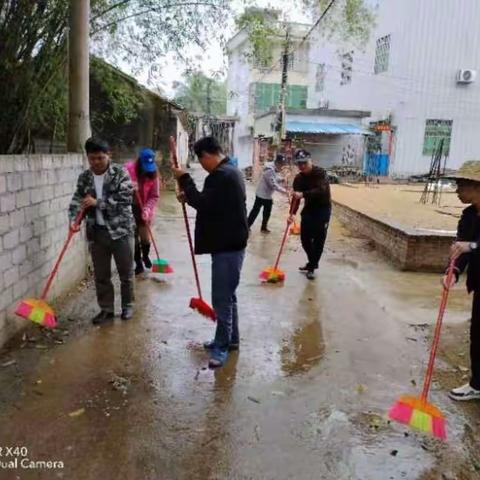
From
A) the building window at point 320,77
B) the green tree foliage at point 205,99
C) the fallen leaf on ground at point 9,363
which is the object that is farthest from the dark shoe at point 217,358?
the building window at point 320,77

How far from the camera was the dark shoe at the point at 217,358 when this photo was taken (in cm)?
396

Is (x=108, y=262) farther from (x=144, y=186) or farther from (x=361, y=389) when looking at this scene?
(x=361, y=389)

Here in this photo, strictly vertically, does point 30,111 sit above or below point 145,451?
above

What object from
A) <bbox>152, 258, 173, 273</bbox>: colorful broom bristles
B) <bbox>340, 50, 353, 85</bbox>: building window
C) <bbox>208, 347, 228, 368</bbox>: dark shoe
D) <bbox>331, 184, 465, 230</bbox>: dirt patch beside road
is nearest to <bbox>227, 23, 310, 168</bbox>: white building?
<bbox>340, 50, 353, 85</bbox>: building window

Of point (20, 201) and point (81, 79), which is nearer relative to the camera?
point (20, 201)

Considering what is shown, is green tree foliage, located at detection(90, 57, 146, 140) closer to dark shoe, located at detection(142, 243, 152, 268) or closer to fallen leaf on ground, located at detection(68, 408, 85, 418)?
dark shoe, located at detection(142, 243, 152, 268)

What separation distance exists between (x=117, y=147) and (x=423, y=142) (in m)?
A: 16.1

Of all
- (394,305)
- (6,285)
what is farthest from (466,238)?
(6,285)

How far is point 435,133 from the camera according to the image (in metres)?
24.9

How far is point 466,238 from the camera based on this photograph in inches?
143

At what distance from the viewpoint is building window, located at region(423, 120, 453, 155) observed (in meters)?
24.9

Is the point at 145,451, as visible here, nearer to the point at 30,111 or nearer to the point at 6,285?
the point at 6,285

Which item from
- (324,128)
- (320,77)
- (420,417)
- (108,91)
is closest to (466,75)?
(324,128)

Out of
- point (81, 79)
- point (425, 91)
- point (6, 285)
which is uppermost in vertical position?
point (425, 91)
